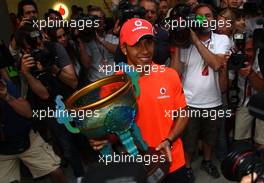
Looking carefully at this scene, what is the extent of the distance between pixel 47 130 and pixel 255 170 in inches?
92.5

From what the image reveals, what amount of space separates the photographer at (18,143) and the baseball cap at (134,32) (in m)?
1.02

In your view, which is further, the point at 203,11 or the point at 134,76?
the point at 203,11

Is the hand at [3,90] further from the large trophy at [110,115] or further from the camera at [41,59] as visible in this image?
the large trophy at [110,115]

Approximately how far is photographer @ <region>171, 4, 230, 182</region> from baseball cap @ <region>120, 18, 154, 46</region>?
2.96 ft

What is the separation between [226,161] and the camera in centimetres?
139

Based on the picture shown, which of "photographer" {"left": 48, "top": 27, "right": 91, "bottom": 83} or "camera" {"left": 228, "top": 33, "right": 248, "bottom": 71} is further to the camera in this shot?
"photographer" {"left": 48, "top": 27, "right": 91, "bottom": 83}

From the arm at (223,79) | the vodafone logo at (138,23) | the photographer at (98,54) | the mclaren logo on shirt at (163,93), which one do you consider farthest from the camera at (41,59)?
the arm at (223,79)

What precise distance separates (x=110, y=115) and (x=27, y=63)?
155cm

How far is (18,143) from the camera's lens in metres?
2.71

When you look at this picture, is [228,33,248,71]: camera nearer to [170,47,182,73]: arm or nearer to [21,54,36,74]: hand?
[170,47,182,73]: arm

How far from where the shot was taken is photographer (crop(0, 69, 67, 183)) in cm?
259

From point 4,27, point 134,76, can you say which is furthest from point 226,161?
point 4,27

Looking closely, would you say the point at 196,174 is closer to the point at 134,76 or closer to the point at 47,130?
the point at 47,130

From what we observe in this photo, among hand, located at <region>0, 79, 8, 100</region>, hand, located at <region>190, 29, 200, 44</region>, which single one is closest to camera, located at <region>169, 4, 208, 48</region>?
hand, located at <region>190, 29, 200, 44</region>
